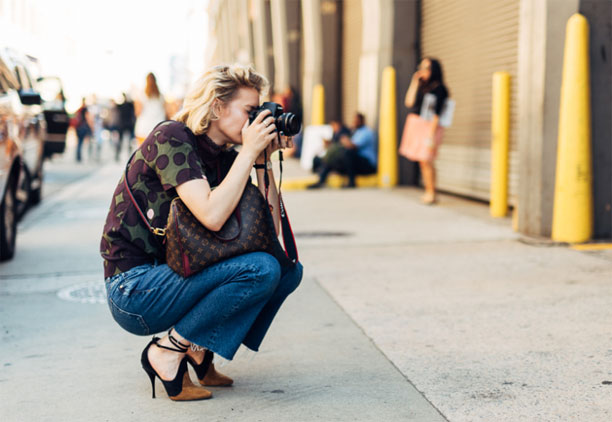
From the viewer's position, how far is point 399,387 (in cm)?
356

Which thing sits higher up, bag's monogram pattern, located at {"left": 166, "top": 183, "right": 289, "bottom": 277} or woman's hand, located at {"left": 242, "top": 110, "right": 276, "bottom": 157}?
woman's hand, located at {"left": 242, "top": 110, "right": 276, "bottom": 157}

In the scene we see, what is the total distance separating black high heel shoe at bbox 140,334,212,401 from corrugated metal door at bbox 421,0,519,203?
6.52 metres

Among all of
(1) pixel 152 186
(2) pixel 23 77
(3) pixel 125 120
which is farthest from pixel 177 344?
(3) pixel 125 120

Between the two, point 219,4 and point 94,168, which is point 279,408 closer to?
point 94,168

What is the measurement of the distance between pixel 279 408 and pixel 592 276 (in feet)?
10.2

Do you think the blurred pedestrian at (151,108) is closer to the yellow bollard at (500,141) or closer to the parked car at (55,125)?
the parked car at (55,125)

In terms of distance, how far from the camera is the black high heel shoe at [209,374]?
3.57 meters

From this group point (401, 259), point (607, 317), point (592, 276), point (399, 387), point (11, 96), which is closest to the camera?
point (399, 387)

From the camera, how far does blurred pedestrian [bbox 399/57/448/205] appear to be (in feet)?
33.2

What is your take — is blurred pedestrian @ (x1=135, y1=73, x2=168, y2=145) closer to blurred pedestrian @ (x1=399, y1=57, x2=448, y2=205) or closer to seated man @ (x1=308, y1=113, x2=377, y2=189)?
seated man @ (x1=308, y1=113, x2=377, y2=189)

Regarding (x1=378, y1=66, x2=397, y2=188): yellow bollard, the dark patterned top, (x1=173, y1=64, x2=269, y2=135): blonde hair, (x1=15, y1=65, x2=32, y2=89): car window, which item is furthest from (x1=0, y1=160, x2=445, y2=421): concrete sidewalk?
(x1=378, y1=66, x2=397, y2=188): yellow bollard

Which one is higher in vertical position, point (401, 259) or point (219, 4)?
point (219, 4)

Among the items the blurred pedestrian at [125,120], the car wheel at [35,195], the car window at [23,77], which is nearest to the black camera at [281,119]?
the car window at [23,77]

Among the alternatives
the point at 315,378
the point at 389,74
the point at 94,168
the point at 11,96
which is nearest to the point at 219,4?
the point at 94,168
